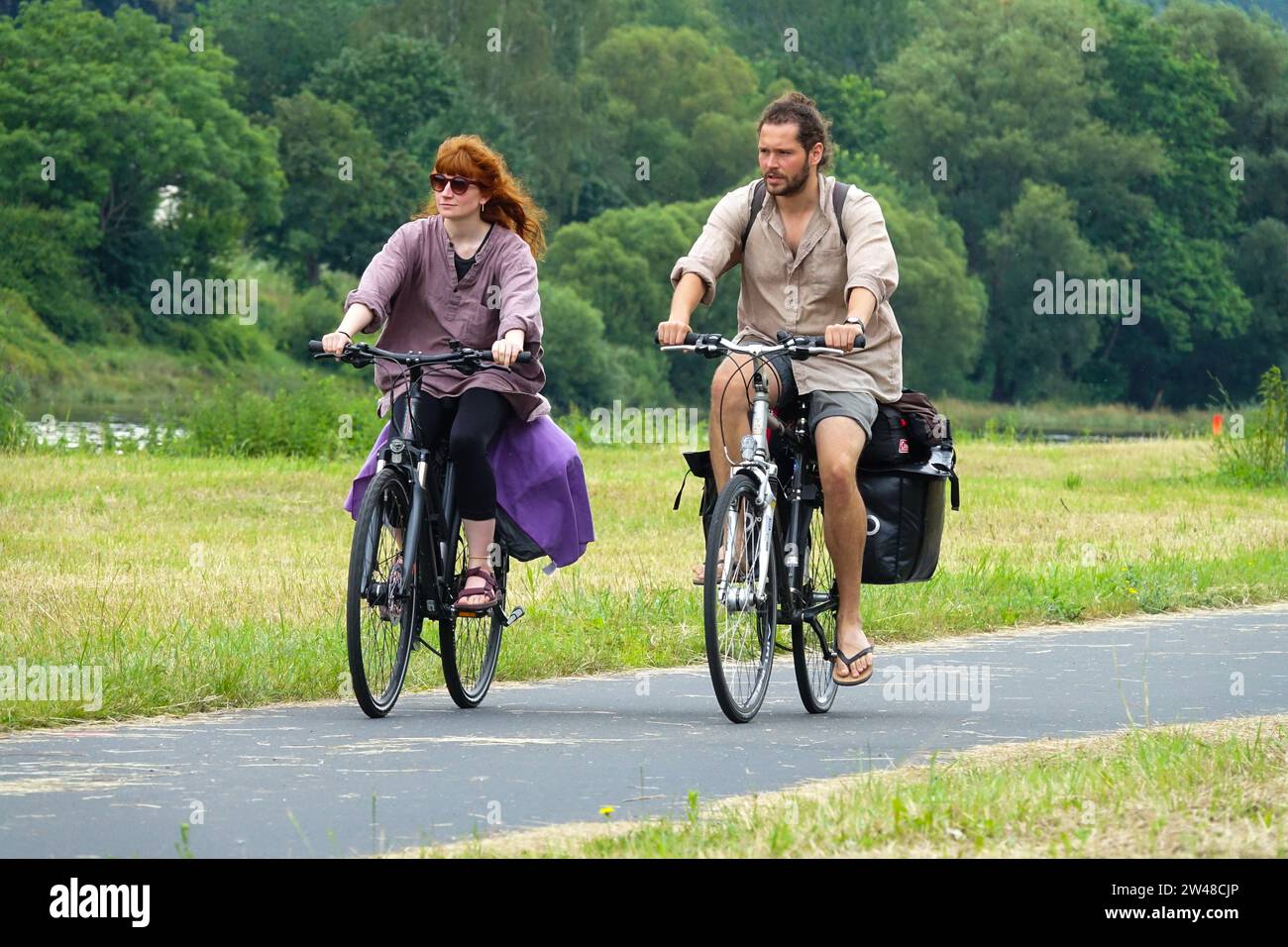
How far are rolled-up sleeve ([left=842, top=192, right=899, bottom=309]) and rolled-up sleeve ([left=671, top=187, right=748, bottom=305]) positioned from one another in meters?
0.39

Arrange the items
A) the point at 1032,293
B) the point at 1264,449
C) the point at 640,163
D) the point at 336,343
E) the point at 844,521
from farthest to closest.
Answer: the point at 1032,293, the point at 640,163, the point at 1264,449, the point at 844,521, the point at 336,343

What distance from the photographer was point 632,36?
302 feet

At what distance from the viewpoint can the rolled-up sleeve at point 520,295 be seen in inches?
324

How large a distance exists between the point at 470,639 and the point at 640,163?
70051 mm

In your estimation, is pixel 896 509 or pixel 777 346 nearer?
pixel 777 346

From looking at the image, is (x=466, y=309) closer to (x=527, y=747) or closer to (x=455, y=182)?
(x=455, y=182)

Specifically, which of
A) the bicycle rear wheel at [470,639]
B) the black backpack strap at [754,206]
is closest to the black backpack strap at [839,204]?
the black backpack strap at [754,206]

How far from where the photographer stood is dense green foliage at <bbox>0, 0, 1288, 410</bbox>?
6309 cm

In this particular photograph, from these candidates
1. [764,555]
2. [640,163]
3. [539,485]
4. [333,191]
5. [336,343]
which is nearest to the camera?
[336,343]

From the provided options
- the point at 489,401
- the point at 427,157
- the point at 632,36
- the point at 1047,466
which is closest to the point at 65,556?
the point at 489,401

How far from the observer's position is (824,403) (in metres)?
8.30

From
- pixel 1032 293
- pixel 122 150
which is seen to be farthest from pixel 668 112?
pixel 122 150

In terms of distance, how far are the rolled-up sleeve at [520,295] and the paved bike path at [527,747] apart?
139cm
